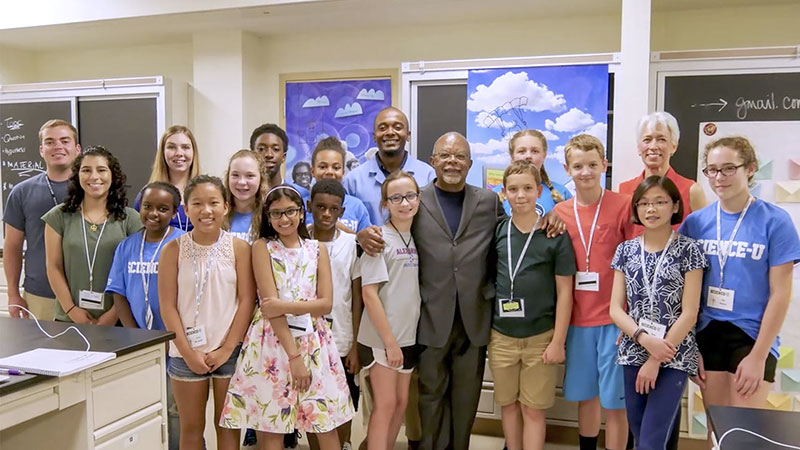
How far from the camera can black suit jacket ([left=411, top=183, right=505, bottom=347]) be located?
2434 millimetres

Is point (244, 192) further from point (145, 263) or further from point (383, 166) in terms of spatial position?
point (383, 166)

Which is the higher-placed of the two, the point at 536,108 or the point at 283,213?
the point at 536,108

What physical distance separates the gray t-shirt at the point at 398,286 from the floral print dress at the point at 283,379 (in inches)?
9.8

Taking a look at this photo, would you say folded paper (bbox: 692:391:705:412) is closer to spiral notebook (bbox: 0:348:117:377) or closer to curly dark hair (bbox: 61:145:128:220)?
spiral notebook (bbox: 0:348:117:377)

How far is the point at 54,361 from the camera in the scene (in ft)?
5.69

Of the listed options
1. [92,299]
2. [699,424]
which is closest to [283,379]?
[92,299]

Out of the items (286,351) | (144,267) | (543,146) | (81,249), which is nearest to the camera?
(286,351)

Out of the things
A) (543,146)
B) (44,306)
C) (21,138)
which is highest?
(21,138)

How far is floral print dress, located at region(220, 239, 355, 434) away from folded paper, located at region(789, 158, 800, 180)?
2.53 m

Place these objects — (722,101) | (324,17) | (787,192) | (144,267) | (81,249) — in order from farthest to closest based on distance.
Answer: (324,17) < (722,101) < (787,192) < (81,249) < (144,267)

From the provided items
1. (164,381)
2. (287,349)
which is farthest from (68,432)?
(287,349)

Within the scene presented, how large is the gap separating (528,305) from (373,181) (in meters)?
1.06

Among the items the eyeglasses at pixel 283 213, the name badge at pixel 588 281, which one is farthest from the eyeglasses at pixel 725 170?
the eyeglasses at pixel 283 213

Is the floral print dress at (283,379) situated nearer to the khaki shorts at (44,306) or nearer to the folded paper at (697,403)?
the khaki shorts at (44,306)
